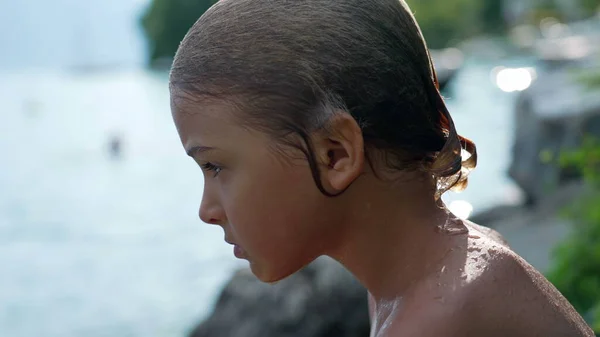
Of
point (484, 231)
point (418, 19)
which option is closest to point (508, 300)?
point (484, 231)

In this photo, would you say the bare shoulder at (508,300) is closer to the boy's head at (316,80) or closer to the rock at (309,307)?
the boy's head at (316,80)

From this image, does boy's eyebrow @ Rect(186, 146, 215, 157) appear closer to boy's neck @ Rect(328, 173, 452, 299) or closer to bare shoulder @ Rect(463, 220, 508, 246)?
boy's neck @ Rect(328, 173, 452, 299)

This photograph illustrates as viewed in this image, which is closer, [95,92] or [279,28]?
[279,28]

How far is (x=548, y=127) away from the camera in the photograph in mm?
9062

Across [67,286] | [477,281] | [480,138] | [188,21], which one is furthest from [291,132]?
[188,21]

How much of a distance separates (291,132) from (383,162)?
0.20 meters

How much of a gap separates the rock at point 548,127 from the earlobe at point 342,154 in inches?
240

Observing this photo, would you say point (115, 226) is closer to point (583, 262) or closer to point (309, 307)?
point (309, 307)

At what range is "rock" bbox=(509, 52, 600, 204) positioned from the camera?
852cm

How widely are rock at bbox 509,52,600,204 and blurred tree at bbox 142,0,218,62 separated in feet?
104

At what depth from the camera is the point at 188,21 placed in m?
42.2

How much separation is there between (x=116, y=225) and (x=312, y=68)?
1500cm

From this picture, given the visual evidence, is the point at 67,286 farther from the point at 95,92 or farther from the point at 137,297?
the point at 95,92

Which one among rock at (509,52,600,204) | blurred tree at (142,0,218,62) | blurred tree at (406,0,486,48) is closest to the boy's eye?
rock at (509,52,600,204)
